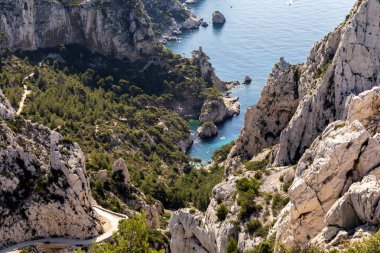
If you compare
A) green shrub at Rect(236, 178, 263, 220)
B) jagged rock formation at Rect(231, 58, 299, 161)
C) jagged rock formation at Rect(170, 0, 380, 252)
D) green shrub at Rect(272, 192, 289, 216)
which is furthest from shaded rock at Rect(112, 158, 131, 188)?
green shrub at Rect(272, 192, 289, 216)

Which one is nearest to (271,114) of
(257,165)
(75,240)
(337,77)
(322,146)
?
(257,165)

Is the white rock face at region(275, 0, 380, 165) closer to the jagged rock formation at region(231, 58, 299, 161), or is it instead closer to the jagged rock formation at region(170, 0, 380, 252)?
the jagged rock formation at region(170, 0, 380, 252)

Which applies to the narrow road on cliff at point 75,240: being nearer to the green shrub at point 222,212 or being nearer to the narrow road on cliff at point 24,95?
the green shrub at point 222,212

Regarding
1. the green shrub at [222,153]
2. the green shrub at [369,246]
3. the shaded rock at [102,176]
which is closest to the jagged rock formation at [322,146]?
the green shrub at [369,246]

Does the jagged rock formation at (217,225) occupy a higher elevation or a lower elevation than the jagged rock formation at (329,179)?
lower

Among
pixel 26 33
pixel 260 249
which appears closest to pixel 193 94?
pixel 26 33

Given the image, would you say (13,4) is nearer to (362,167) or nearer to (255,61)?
(255,61)

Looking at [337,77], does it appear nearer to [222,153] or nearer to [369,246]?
[369,246]
